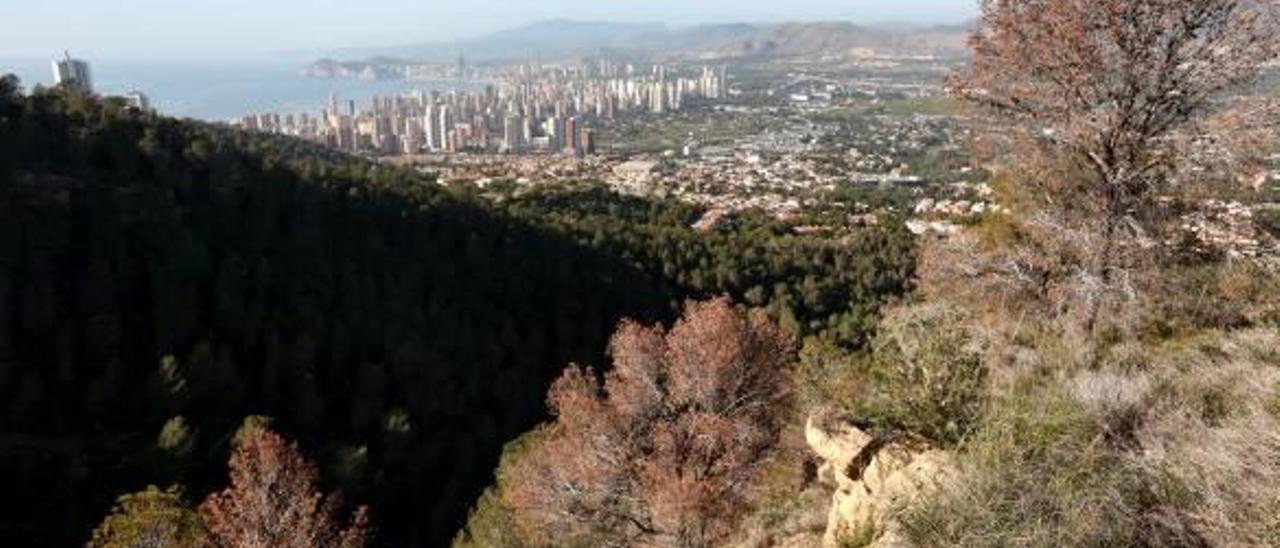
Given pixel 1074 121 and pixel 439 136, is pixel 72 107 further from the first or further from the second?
pixel 439 136

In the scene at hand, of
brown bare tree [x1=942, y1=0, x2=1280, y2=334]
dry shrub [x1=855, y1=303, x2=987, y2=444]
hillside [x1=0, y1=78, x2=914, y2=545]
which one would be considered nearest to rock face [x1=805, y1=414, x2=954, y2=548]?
dry shrub [x1=855, y1=303, x2=987, y2=444]

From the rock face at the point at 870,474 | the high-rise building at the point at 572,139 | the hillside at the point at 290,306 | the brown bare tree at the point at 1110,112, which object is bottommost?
the high-rise building at the point at 572,139

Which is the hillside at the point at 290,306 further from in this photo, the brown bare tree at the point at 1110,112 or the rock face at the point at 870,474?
the rock face at the point at 870,474

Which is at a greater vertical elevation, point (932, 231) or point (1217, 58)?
point (1217, 58)

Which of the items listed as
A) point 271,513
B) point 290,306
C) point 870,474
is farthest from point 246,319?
point 870,474

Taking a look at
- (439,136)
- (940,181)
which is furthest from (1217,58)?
(439,136)

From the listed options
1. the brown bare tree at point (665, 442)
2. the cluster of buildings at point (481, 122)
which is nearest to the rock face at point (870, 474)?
the brown bare tree at point (665, 442)

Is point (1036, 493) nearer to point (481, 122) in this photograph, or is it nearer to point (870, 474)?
point (870, 474)
